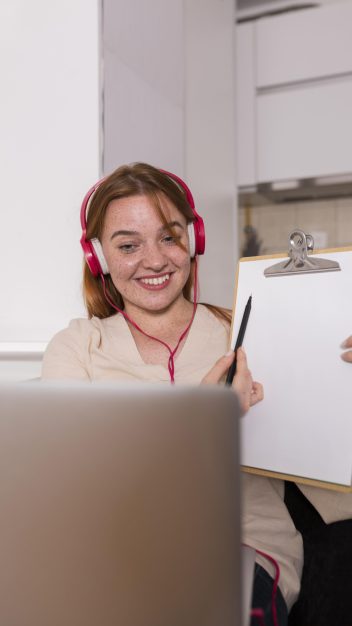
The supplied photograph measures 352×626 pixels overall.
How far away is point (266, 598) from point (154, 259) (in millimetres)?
603

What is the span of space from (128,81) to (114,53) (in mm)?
80

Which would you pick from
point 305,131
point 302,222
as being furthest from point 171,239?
point 302,222

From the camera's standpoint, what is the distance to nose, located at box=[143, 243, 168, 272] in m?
1.06

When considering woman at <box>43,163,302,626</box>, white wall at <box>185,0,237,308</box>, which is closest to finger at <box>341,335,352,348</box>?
woman at <box>43,163,302,626</box>

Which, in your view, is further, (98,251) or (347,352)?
(98,251)

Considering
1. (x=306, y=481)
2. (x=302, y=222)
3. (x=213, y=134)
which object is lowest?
(x=306, y=481)

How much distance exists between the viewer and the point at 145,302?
3.57ft

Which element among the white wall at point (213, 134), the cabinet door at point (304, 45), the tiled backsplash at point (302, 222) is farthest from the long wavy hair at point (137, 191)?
the tiled backsplash at point (302, 222)

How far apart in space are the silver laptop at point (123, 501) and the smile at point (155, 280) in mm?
687

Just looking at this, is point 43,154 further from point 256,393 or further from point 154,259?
point 256,393

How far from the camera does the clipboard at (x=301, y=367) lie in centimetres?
78

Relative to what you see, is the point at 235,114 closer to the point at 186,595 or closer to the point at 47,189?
the point at 47,189

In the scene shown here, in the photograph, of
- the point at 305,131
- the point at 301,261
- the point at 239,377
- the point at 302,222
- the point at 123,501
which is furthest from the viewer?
the point at 302,222

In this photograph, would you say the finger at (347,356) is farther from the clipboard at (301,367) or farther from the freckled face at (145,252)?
the freckled face at (145,252)
